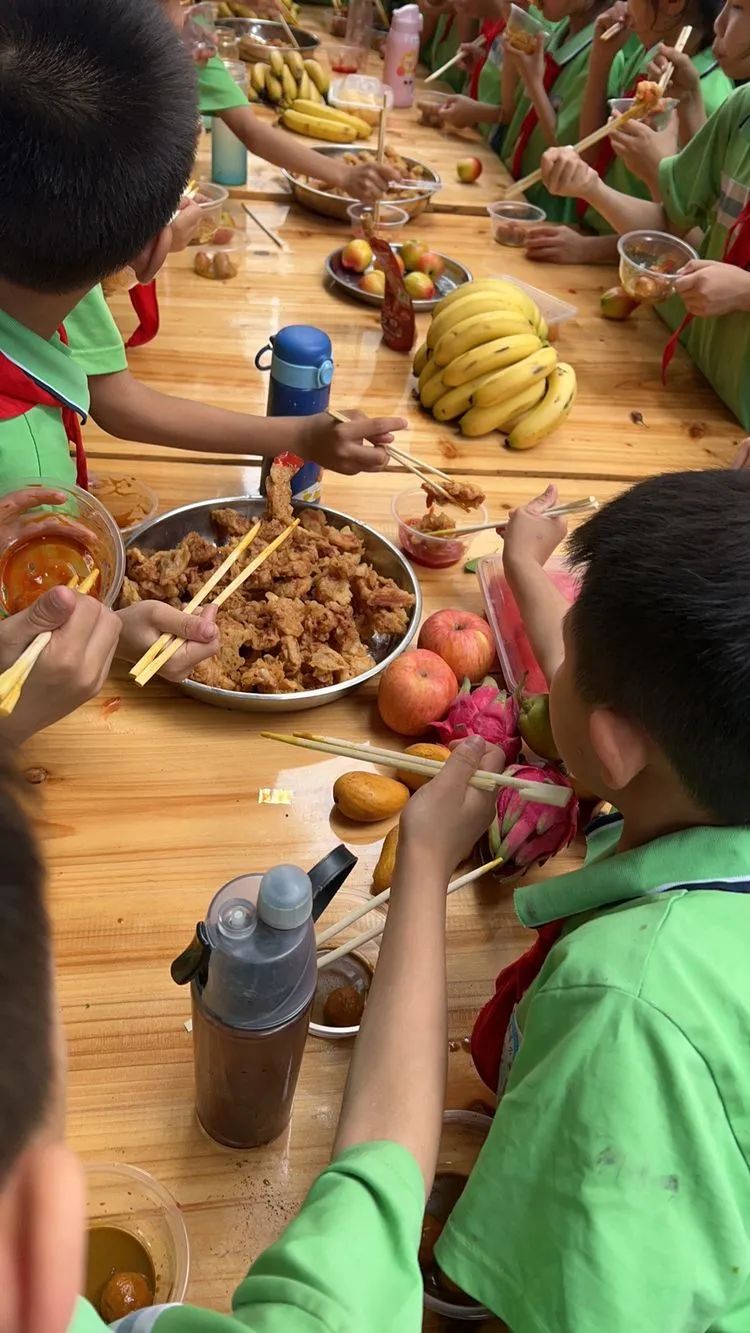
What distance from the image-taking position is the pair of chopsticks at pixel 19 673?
0.79m

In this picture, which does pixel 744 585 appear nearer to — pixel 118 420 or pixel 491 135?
pixel 118 420

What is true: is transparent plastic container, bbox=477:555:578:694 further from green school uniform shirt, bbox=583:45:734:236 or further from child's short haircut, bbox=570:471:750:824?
green school uniform shirt, bbox=583:45:734:236

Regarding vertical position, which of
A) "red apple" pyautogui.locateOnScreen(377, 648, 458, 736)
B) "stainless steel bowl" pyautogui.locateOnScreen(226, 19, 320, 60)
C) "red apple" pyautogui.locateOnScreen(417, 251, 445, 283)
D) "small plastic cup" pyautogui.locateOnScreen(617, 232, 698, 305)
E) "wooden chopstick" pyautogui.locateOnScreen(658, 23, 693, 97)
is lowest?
"red apple" pyautogui.locateOnScreen(377, 648, 458, 736)

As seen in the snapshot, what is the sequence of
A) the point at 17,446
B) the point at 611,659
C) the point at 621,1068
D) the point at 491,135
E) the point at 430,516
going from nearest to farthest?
the point at 621,1068 → the point at 611,659 → the point at 17,446 → the point at 430,516 → the point at 491,135

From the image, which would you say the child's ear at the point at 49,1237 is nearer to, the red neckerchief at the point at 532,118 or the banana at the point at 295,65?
→ the red neckerchief at the point at 532,118

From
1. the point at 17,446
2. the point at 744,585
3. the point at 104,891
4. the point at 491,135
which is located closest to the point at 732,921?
the point at 744,585

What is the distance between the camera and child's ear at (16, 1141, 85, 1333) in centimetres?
32

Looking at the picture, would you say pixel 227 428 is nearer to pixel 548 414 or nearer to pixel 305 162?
pixel 548 414

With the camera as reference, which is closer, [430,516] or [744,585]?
[744,585]

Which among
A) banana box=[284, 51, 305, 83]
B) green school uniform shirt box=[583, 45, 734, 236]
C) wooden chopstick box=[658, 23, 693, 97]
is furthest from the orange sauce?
banana box=[284, 51, 305, 83]

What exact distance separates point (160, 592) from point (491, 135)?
293 centimetres

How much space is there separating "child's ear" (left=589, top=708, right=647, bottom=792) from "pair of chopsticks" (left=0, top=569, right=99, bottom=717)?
1.66ft

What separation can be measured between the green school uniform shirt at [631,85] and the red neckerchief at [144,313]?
1.48 m

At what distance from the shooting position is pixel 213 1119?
29.4 inches
